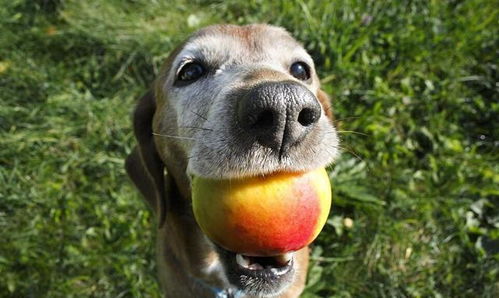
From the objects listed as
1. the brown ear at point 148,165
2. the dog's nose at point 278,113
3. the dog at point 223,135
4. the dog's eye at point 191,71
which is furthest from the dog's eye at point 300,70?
the dog's nose at point 278,113

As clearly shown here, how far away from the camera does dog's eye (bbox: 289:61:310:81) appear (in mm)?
3066

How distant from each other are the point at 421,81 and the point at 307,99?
126 inches

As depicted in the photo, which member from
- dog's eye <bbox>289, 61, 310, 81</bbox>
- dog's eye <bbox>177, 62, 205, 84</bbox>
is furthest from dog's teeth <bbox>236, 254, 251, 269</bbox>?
dog's eye <bbox>289, 61, 310, 81</bbox>

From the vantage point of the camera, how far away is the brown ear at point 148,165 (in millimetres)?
3166

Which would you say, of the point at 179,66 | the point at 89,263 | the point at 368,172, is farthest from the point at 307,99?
the point at 89,263

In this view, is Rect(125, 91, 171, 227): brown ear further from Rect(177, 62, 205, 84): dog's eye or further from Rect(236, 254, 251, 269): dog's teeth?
Rect(236, 254, 251, 269): dog's teeth

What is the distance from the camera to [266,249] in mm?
2168

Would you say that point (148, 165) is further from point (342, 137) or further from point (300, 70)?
point (342, 137)

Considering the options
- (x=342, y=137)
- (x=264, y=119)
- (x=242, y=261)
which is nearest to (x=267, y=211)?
(x=264, y=119)

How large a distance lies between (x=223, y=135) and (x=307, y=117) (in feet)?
1.28

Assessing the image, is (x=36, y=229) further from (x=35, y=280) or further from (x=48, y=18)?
(x=48, y=18)

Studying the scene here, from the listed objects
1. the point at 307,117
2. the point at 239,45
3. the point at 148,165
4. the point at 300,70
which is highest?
the point at 307,117

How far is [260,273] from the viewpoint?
7.87 ft

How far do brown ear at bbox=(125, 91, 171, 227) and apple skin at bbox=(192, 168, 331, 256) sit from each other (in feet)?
3.28
